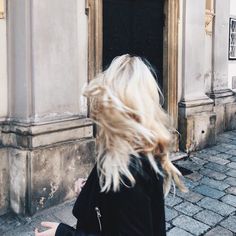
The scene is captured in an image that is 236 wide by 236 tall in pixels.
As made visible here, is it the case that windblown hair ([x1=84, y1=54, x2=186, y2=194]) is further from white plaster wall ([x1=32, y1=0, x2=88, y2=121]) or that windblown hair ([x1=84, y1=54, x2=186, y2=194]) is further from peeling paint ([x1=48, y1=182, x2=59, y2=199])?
peeling paint ([x1=48, y1=182, x2=59, y2=199])

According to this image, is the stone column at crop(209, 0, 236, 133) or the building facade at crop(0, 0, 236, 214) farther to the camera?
the stone column at crop(209, 0, 236, 133)

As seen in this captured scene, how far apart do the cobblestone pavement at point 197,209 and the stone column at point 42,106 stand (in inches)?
7.0

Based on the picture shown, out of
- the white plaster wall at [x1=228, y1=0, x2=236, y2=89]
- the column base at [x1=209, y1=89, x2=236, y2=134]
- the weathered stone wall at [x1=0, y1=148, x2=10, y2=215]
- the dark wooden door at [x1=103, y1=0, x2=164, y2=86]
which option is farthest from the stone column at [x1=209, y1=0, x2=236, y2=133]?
the weathered stone wall at [x1=0, y1=148, x2=10, y2=215]

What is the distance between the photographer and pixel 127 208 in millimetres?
1596

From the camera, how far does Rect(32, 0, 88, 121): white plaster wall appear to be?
4602 millimetres

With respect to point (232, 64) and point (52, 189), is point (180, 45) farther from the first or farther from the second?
point (52, 189)

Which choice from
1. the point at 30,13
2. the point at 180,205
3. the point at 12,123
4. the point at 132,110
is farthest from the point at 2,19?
the point at 132,110

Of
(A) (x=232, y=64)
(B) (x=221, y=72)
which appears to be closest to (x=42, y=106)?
(B) (x=221, y=72)

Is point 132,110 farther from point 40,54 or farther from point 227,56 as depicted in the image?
point 227,56

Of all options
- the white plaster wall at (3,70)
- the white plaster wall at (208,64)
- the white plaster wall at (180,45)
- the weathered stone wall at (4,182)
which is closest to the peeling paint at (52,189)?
the weathered stone wall at (4,182)

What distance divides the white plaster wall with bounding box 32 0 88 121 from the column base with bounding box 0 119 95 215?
0.23m

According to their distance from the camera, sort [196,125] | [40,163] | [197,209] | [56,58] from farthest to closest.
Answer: [196,125] → [197,209] → [56,58] → [40,163]

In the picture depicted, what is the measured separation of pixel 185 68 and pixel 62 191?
3.55 metres

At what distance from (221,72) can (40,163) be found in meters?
5.61
